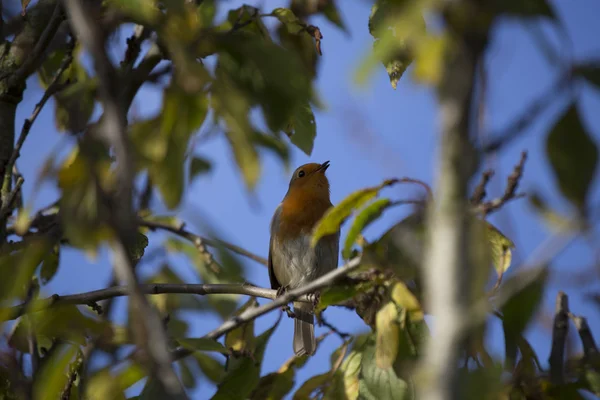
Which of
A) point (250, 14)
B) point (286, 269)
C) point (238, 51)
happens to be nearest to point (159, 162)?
point (238, 51)

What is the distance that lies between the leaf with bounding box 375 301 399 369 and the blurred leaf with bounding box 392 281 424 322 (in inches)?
1.8

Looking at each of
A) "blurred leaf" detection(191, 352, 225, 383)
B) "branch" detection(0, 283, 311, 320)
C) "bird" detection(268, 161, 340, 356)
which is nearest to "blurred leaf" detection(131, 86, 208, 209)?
"branch" detection(0, 283, 311, 320)

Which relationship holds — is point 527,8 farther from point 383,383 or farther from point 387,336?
point 383,383

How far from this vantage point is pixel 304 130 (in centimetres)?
309

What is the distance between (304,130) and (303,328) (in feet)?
9.39

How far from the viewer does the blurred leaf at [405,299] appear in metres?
2.24

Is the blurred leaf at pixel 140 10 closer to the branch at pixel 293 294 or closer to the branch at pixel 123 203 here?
the branch at pixel 123 203

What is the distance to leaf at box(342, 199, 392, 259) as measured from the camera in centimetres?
208

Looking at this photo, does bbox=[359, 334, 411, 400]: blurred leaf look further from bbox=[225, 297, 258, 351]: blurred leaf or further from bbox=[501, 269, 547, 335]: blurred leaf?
bbox=[501, 269, 547, 335]: blurred leaf

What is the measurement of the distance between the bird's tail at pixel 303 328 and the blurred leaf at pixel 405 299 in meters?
3.00

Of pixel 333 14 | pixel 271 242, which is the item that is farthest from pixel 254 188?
pixel 271 242

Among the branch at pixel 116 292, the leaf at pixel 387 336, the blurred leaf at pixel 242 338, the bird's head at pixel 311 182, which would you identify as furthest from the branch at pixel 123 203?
the bird's head at pixel 311 182

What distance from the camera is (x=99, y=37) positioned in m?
1.33

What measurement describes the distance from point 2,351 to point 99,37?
1.76 meters
